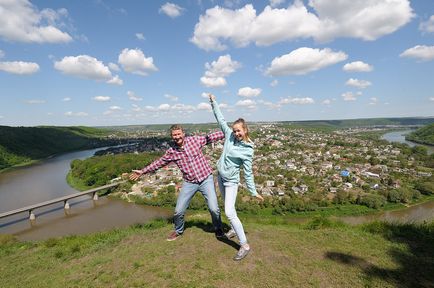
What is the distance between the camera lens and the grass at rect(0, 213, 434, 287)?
344 centimetres

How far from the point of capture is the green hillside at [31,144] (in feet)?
238

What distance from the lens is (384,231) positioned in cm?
509

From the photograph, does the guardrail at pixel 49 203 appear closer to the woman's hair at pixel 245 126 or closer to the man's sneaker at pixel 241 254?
the man's sneaker at pixel 241 254

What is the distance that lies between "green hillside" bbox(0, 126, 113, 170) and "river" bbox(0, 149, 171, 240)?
96.5 ft

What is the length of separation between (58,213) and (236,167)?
35.8 meters

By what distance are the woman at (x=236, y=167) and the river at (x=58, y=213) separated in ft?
57.0

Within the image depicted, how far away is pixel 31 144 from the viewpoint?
88375 millimetres

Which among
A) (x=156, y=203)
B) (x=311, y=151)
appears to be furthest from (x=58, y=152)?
(x=311, y=151)

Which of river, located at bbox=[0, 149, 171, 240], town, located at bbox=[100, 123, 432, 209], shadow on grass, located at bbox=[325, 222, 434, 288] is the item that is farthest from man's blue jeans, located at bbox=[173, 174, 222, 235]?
town, located at bbox=[100, 123, 432, 209]

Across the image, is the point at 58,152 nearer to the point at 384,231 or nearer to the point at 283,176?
the point at 283,176

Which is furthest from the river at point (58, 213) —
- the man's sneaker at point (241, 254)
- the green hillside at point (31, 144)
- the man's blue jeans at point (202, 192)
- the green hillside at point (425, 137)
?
the green hillside at point (425, 137)

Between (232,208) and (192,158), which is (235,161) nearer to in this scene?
(232,208)

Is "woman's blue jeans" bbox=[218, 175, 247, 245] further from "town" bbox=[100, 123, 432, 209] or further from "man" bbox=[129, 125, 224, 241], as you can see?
"town" bbox=[100, 123, 432, 209]

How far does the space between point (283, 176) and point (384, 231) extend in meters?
41.4
